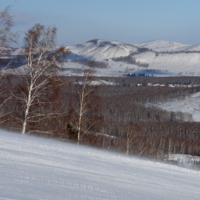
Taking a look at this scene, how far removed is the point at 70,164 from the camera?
6.86m

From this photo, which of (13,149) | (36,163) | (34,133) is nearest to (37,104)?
(34,133)

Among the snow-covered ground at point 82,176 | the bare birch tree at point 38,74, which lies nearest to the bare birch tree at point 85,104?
the bare birch tree at point 38,74

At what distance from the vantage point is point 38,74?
498 inches

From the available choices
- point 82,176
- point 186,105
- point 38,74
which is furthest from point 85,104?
point 186,105

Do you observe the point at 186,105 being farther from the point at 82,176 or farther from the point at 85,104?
the point at 82,176

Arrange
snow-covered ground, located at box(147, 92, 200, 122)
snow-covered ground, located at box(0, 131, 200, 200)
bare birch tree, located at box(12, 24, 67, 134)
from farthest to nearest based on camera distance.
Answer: snow-covered ground, located at box(147, 92, 200, 122), bare birch tree, located at box(12, 24, 67, 134), snow-covered ground, located at box(0, 131, 200, 200)

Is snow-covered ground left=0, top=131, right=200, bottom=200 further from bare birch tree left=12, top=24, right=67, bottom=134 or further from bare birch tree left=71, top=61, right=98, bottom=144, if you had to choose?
bare birch tree left=71, top=61, right=98, bottom=144

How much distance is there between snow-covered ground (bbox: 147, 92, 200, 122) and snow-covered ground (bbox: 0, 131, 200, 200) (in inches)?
2748

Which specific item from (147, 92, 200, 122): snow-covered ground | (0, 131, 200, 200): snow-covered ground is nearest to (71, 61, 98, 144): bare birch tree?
(0, 131, 200, 200): snow-covered ground

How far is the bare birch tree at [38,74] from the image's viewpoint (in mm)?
12643

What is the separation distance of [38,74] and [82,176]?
7335mm

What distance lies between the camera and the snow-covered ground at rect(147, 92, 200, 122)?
82000 millimetres

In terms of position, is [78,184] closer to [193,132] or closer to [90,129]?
[90,129]

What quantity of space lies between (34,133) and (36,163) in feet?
24.2
